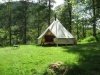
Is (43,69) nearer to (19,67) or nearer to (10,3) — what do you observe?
(19,67)

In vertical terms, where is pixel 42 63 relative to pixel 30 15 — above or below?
below

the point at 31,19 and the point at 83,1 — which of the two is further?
the point at 31,19

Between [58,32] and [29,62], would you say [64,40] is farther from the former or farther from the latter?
[29,62]

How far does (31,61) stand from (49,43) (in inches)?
510

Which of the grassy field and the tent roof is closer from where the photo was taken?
the grassy field

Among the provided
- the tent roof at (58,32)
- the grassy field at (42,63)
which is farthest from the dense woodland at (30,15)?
the grassy field at (42,63)

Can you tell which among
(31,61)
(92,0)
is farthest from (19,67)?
(92,0)

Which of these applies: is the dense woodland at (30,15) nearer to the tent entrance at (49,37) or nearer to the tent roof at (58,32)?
the tent roof at (58,32)

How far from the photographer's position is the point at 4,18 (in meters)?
56.0

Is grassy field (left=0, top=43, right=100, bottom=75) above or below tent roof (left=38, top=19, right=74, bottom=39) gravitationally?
below

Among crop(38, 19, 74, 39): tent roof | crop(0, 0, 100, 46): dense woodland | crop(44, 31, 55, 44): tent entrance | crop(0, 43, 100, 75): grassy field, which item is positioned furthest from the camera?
crop(0, 0, 100, 46): dense woodland

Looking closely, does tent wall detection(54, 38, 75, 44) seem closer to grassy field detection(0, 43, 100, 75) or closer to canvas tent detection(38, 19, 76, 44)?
canvas tent detection(38, 19, 76, 44)

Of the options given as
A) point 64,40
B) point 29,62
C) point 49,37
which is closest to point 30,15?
point 49,37

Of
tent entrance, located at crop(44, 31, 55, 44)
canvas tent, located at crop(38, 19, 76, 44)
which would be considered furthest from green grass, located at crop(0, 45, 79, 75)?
tent entrance, located at crop(44, 31, 55, 44)
